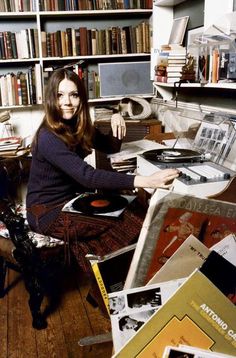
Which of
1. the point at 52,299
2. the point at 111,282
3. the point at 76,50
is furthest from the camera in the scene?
the point at 76,50

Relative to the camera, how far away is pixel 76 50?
3.04m

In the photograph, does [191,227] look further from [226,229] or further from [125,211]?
[125,211]

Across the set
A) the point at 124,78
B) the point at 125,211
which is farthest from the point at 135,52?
the point at 125,211

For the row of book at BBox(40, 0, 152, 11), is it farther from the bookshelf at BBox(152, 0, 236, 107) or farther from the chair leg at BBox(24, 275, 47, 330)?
the chair leg at BBox(24, 275, 47, 330)

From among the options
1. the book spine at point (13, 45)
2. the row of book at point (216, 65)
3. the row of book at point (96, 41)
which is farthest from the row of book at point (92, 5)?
the row of book at point (216, 65)

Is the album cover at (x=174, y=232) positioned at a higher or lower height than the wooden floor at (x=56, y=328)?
higher

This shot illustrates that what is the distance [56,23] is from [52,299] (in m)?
2.20

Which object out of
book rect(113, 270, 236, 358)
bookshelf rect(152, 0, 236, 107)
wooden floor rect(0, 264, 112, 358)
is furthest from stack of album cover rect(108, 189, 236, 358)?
bookshelf rect(152, 0, 236, 107)

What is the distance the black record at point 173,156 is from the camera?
5.86 ft

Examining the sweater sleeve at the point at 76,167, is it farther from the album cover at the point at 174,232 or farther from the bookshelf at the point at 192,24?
the bookshelf at the point at 192,24

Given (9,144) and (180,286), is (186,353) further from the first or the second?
(9,144)

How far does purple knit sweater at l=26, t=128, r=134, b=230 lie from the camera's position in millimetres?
1592

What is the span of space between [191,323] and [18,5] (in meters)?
2.78

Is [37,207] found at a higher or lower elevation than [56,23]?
lower
